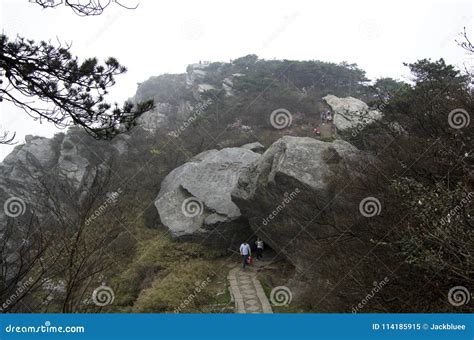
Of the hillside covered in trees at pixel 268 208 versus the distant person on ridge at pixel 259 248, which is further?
the distant person on ridge at pixel 259 248

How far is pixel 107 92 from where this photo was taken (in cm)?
584

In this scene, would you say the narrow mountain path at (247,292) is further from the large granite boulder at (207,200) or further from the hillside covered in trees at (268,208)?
the large granite boulder at (207,200)

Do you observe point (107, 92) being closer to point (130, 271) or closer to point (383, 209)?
point (383, 209)

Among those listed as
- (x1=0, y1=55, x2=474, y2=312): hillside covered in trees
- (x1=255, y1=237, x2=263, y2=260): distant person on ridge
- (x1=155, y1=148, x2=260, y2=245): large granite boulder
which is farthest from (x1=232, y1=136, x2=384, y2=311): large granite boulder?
(x1=155, y1=148, x2=260, y2=245): large granite boulder

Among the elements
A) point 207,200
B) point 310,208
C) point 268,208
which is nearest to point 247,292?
point 268,208

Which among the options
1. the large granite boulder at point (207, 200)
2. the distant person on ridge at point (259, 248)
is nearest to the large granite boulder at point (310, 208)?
the distant person on ridge at point (259, 248)

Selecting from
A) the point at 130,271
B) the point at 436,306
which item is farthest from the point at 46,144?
the point at 436,306

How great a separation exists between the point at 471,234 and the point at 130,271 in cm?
1520

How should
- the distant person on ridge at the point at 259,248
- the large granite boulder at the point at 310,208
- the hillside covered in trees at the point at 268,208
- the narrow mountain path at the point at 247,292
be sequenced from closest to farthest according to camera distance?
1. the hillside covered in trees at the point at 268,208
2. the large granite boulder at the point at 310,208
3. the narrow mountain path at the point at 247,292
4. the distant person on ridge at the point at 259,248

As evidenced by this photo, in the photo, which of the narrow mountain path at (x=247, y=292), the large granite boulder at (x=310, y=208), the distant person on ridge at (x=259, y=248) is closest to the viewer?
the large granite boulder at (x=310, y=208)

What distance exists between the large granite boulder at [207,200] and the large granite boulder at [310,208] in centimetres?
155

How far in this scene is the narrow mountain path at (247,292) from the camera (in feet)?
39.5

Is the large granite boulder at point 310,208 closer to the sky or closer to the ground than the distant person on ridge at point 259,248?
closer to the sky

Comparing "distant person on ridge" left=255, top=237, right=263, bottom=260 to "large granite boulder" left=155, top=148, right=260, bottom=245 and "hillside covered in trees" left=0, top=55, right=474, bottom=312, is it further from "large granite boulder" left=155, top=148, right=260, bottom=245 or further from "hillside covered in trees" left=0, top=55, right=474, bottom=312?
"large granite boulder" left=155, top=148, right=260, bottom=245
